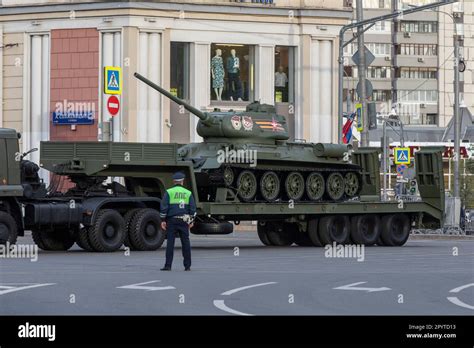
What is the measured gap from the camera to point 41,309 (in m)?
17.2

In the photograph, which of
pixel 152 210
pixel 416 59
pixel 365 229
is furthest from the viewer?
pixel 416 59

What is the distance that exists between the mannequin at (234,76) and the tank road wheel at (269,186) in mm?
19194

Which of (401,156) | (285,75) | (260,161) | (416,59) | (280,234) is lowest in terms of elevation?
(280,234)

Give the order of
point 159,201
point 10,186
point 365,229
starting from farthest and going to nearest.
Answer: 1. point 365,229
2. point 159,201
3. point 10,186

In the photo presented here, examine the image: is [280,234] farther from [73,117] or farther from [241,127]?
[73,117]

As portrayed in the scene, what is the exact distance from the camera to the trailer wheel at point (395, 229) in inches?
1487

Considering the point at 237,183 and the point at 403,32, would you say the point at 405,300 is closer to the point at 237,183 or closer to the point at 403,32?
the point at 237,183

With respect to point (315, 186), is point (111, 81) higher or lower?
higher

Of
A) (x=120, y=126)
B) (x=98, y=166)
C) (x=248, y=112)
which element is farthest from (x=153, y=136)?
Result: (x=98, y=166)

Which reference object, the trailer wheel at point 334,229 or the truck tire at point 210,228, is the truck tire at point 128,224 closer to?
the truck tire at point 210,228

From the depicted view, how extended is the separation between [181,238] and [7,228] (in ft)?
22.5

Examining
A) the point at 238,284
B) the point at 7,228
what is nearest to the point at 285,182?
the point at 7,228

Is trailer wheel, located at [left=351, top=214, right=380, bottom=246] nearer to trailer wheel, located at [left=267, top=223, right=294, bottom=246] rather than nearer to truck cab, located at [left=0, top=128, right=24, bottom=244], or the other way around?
trailer wheel, located at [left=267, top=223, right=294, bottom=246]

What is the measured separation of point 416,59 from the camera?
114 metres
